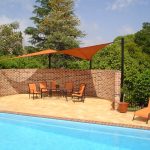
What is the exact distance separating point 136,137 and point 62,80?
34.2ft

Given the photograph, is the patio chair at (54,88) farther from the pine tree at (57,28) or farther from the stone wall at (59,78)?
the pine tree at (57,28)

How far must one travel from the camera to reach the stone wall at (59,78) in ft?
63.0

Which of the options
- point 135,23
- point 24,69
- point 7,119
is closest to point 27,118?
point 7,119

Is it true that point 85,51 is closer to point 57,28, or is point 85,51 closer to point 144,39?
point 57,28

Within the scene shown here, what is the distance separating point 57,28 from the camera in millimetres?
36625

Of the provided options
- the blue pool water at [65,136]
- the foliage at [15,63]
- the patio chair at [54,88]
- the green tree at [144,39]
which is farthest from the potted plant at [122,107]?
the green tree at [144,39]

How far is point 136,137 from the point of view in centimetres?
1143

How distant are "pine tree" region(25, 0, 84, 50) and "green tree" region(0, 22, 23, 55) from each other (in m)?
1.88

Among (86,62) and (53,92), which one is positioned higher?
(86,62)

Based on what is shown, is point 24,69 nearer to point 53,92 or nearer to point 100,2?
point 53,92

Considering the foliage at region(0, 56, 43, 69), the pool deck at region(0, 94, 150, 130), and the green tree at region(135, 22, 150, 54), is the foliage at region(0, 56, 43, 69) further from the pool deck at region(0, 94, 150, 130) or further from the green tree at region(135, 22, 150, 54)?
the green tree at region(135, 22, 150, 54)

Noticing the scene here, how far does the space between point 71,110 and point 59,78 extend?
6.48m

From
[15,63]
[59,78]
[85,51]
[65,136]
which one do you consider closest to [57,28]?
[15,63]

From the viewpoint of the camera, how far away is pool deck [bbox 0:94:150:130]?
12703mm
